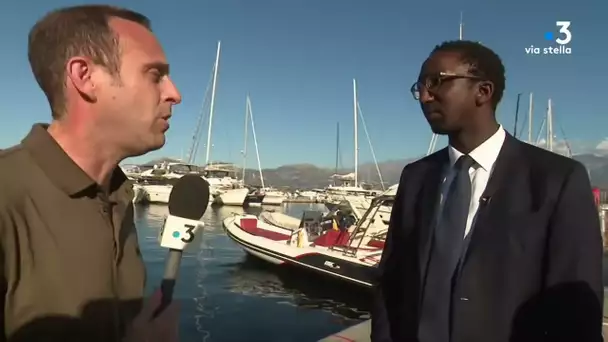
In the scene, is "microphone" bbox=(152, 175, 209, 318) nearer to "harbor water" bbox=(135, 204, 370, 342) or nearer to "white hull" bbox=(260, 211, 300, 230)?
"harbor water" bbox=(135, 204, 370, 342)

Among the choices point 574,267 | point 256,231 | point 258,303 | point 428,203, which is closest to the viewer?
point 574,267

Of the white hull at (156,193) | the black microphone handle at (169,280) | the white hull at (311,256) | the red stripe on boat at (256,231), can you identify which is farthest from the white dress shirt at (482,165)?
the white hull at (156,193)

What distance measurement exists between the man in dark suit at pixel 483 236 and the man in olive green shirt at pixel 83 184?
49.1 inches

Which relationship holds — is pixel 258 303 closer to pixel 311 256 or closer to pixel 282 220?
pixel 311 256

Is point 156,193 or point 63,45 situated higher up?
point 63,45

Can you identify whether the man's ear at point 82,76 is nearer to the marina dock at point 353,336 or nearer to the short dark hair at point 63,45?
the short dark hair at point 63,45

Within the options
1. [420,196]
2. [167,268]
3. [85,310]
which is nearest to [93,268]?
[85,310]

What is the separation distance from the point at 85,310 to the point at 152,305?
0.50ft

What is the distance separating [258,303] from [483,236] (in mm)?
12086

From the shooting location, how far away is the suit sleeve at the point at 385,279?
228cm

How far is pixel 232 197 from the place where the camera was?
55281 millimetres

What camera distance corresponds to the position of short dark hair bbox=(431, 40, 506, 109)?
2166 mm

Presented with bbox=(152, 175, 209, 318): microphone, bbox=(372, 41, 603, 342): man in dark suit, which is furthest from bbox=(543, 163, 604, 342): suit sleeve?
bbox=(152, 175, 209, 318): microphone

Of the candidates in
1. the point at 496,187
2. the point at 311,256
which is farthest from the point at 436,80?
the point at 311,256
